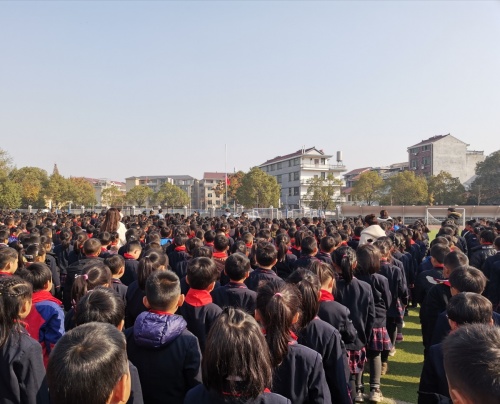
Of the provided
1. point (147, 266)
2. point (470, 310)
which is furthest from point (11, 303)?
point (470, 310)

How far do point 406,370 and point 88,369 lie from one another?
5237mm

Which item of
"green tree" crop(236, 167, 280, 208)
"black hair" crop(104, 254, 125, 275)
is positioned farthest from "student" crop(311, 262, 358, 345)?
"green tree" crop(236, 167, 280, 208)

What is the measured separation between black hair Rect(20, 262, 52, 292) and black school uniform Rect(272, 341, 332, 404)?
2421 mm

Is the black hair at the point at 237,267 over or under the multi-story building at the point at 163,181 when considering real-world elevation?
under

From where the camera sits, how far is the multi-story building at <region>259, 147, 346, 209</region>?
69812 mm

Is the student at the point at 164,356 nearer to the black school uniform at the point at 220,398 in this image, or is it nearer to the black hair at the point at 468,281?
the black school uniform at the point at 220,398

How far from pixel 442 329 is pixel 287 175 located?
7241 centimetres

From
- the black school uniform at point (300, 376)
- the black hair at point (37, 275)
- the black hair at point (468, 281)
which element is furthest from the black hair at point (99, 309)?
the black hair at point (468, 281)

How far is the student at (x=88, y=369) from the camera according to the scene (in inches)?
61.2

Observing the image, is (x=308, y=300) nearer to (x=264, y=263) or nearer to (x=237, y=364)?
(x=237, y=364)

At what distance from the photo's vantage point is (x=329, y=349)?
291cm

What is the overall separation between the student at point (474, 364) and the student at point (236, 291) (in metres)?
2.63

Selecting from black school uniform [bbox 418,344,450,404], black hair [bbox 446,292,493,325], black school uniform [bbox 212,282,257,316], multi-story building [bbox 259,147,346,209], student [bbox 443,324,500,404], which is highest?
multi-story building [bbox 259,147,346,209]

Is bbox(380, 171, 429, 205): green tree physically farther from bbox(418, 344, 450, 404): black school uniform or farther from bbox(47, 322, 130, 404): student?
bbox(47, 322, 130, 404): student
